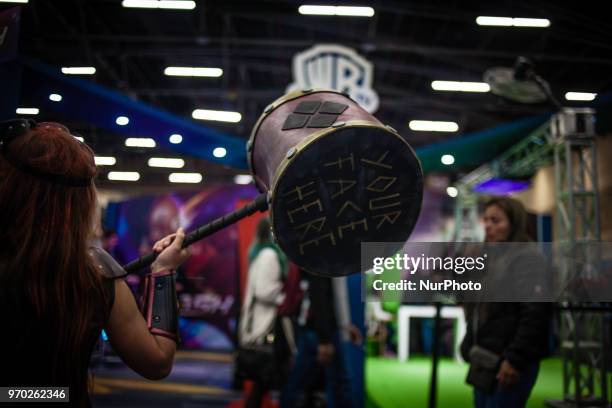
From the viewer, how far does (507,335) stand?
1819 millimetres

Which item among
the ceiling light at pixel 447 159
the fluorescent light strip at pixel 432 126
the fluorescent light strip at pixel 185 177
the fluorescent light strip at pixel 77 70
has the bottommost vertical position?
the fluorescent light strip at pixel 185 177

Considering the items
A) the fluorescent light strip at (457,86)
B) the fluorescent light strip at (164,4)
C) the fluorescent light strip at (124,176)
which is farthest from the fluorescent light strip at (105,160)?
the fluorescent light strip at (457,86)

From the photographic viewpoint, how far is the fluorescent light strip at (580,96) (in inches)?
64.4

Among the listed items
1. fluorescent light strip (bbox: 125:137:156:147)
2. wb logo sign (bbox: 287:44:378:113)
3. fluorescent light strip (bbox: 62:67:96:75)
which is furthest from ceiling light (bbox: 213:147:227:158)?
wb logo sign (bbox: 287:44:378:113)

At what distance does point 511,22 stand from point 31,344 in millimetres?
1748

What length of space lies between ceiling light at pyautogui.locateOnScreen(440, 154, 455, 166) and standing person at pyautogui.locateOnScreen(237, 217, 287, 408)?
1579mm

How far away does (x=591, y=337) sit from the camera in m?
2.04

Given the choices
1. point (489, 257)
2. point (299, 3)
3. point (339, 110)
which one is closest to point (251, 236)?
point (299, 3)

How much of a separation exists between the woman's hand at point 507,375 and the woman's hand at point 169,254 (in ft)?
4.06

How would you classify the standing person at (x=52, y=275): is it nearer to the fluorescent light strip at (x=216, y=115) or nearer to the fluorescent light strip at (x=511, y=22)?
the fluorescent light strip at (x=216, y=115)

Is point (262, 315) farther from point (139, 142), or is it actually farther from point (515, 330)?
point (139, 142)

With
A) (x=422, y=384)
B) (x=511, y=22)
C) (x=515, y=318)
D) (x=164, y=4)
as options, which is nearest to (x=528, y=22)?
(x=511, y=22)

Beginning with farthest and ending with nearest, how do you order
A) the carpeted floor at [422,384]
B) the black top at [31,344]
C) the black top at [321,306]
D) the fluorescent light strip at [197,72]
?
the black top at [321,306] < the carpeted floor at [422,384] < the fluorescent light strip at [197,72] < the black top at [31,344]

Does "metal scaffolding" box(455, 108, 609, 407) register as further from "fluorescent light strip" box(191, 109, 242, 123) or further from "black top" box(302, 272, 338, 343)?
"black top" box(302, 272, 338, 343)
